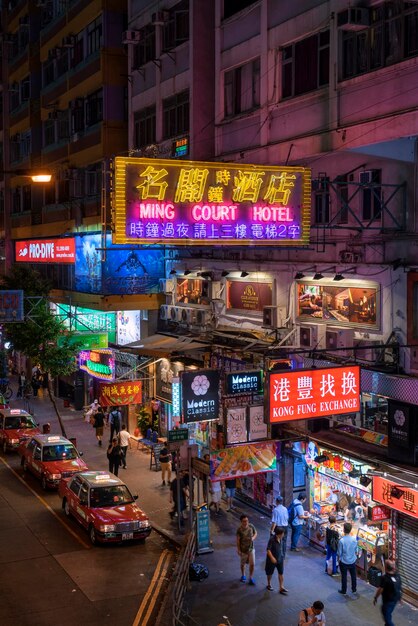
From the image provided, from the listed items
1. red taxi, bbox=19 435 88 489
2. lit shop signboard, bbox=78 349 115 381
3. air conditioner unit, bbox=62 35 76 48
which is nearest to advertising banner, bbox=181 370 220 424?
red taxi, bbox=19 435 88 489

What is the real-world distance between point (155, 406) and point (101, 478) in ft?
31.4

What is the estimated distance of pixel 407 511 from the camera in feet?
54.3

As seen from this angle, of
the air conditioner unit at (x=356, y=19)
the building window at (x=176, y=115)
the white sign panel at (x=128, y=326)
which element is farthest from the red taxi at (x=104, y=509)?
the air conditioner unit at (x=356, y=19)

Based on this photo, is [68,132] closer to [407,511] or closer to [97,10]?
[97,10]

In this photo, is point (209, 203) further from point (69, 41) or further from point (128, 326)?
point (69, 41)

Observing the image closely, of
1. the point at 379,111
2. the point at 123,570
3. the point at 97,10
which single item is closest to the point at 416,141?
the point at 379,111

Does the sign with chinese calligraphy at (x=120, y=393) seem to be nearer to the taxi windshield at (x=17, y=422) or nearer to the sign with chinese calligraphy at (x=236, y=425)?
the taxi windshield at (x=17, y=422)

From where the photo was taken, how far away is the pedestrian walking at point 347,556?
17.4 meters

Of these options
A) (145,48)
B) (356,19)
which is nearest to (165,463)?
(356,19)

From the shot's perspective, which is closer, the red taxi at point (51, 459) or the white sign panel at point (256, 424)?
the white sign panel at point (256, 424)

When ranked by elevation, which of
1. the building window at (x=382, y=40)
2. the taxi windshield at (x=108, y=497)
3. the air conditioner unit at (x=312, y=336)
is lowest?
the taxi windshield at (x=108, y=497)

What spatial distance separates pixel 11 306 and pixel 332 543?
16.9 metres

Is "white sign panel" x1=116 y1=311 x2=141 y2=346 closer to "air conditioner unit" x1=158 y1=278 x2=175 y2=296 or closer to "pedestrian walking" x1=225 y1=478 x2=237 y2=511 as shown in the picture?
"air conditioner unit" x1=158 y1=278 x2=175 y2=296

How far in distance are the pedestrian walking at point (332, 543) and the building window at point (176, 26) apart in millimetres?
18102
